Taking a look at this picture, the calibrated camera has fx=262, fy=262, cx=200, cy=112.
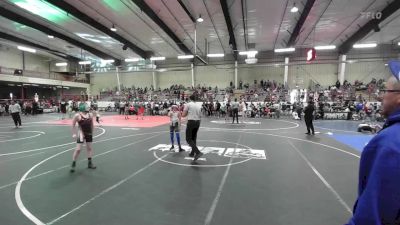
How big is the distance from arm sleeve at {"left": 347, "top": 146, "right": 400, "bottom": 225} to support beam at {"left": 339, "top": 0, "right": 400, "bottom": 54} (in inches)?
813

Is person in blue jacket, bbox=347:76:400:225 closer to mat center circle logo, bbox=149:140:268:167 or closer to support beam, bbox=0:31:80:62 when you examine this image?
mat center circle logo, bbox=149:140:268:167

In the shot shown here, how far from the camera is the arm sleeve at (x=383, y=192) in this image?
1.02 m

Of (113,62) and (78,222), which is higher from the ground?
(113,62)

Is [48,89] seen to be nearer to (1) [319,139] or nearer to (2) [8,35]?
(2) [8,35]

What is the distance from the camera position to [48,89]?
42.1 meters

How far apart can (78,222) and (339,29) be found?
25828 mm

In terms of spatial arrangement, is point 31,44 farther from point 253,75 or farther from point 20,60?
point 253,75

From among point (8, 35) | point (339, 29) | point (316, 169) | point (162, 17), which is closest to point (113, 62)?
point (8, 35)

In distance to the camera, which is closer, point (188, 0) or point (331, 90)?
point (188, 0)

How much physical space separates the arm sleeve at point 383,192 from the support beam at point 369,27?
20.7 meters

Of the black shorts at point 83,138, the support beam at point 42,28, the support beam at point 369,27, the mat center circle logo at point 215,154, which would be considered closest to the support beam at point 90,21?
the support beam at point 42,28

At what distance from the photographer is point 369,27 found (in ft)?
68.6

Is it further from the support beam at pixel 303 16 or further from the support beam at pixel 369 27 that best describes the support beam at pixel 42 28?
the support beam at pixel 369 27

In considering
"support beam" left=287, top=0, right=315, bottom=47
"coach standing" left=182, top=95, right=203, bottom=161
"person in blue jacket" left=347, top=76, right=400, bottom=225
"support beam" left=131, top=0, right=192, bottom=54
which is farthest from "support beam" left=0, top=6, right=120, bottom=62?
"person in blue jacket" left=347, top=76, right=400, bottom=225
